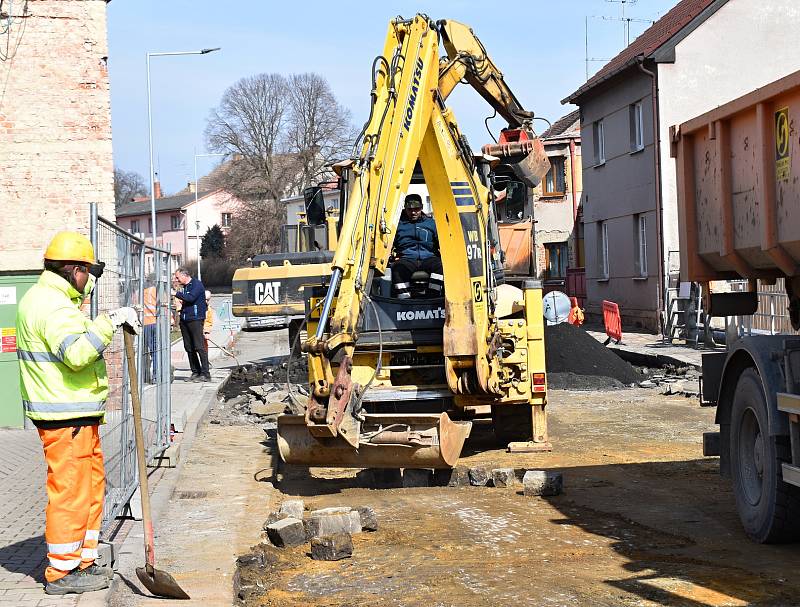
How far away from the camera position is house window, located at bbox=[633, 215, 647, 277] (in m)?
30.2

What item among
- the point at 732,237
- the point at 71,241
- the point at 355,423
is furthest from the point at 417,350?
the point at 71,241

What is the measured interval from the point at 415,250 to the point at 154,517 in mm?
4258

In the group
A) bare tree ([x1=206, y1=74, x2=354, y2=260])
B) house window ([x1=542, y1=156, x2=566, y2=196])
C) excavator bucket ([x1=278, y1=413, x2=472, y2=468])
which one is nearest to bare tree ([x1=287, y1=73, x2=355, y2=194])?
bare tree ([x1=206, y1=74, x2=354, y2=260])

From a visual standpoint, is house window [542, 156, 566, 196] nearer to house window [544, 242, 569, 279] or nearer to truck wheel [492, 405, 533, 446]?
house window [544, 242, 569, 279]

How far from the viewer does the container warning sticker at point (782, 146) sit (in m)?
6.40

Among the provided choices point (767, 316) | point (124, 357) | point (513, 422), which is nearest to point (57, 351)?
point (124, 357)

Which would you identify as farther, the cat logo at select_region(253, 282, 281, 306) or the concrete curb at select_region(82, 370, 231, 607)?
the cat logo at select_region(253, 282, 281, 306)

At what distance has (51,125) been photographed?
18.9 m

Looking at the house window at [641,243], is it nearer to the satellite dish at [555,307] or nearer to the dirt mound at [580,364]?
the dirt mound at [580,364]

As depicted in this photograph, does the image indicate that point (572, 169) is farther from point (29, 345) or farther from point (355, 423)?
point (29, 345)

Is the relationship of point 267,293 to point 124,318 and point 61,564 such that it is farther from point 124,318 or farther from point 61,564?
point 61,564

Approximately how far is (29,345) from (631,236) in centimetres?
2636

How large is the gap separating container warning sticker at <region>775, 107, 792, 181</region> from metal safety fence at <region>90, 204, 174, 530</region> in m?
3.89

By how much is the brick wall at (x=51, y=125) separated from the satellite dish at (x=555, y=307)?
7.44 meters
